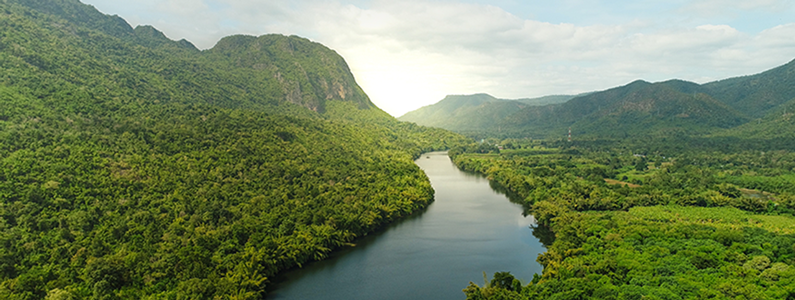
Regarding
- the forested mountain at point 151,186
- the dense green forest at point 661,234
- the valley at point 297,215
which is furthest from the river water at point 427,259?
the dense green forest at point 661,234

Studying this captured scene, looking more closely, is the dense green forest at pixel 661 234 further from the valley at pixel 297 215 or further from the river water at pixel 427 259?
the river water at pixel 427 259

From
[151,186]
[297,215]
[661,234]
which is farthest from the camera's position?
[151,186]

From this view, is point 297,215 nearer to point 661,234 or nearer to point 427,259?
point 427,259

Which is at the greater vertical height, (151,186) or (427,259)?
(151,186)

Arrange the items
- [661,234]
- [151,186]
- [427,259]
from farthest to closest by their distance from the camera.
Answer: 1. [151,186]
2. [427,259]
3. [661,234]

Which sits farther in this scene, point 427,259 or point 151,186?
point 151,186

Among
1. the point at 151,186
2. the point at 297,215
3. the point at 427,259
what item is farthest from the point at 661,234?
the point at 151,186

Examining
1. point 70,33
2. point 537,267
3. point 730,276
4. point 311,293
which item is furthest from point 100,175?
point 70,33
